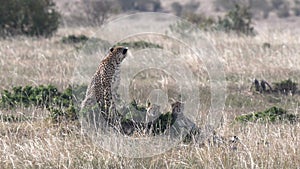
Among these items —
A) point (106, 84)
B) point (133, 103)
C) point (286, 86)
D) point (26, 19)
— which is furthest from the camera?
point (26, 19)

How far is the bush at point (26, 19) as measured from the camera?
19062 mm

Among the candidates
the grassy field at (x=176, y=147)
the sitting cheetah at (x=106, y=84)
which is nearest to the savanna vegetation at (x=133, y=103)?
the grassy field at (x=176, y=147)

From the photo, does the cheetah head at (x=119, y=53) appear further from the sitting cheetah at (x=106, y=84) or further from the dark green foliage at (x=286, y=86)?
the dark green foliage at (x=286, y=86)

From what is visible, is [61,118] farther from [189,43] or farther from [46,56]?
[189,43]

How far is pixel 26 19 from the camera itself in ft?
63.6

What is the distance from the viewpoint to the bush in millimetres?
19062

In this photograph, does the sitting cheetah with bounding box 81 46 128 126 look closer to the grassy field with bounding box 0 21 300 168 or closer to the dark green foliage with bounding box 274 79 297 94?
the grassy field with bounding box 0 21 300 168

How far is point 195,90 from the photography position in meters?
10.9

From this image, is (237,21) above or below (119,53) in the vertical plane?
above

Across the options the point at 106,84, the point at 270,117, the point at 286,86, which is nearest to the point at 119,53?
the point at 106,84

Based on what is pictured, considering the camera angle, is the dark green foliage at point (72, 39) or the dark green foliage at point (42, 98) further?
the dark green foliage at point (72, 39)

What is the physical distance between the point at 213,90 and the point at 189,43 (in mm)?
4737

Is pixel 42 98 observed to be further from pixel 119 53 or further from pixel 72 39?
pixel 72 39

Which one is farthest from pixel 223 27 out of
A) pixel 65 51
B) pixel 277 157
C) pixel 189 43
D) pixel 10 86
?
pixel 277 157
